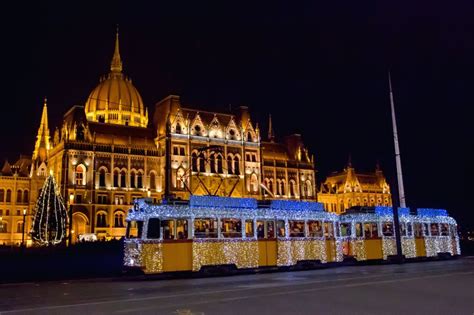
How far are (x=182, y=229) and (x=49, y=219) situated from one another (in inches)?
1565

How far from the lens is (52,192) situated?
5869cm

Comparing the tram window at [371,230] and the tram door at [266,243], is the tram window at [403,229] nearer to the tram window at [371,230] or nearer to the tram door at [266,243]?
the tram window at [371,230]

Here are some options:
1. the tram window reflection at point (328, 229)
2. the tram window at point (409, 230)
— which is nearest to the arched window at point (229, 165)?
the tram window at point (409, 230)

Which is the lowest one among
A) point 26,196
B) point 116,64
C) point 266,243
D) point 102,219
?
point 266,243

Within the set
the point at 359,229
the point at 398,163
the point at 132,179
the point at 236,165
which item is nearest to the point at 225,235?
the point at 359,229

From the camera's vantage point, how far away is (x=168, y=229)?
21.9 m

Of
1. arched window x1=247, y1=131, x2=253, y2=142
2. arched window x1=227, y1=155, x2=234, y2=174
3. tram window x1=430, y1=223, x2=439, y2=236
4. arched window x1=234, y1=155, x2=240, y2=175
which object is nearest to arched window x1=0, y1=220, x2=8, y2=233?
arched window x1=227, y1=155, x2=234, y2=174

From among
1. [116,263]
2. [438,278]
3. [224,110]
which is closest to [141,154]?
[224,110]

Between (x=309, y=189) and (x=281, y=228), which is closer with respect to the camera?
(x=281, y=228)

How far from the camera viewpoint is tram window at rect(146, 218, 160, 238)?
70.4 feet

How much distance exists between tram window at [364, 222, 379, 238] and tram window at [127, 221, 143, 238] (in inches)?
576

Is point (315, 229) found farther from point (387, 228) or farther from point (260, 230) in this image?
point (387, 228)

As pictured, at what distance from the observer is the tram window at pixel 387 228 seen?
30.5 m

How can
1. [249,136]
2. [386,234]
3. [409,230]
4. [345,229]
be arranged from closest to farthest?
[345,229]
[386,234]
[409,230]
[249,136]
